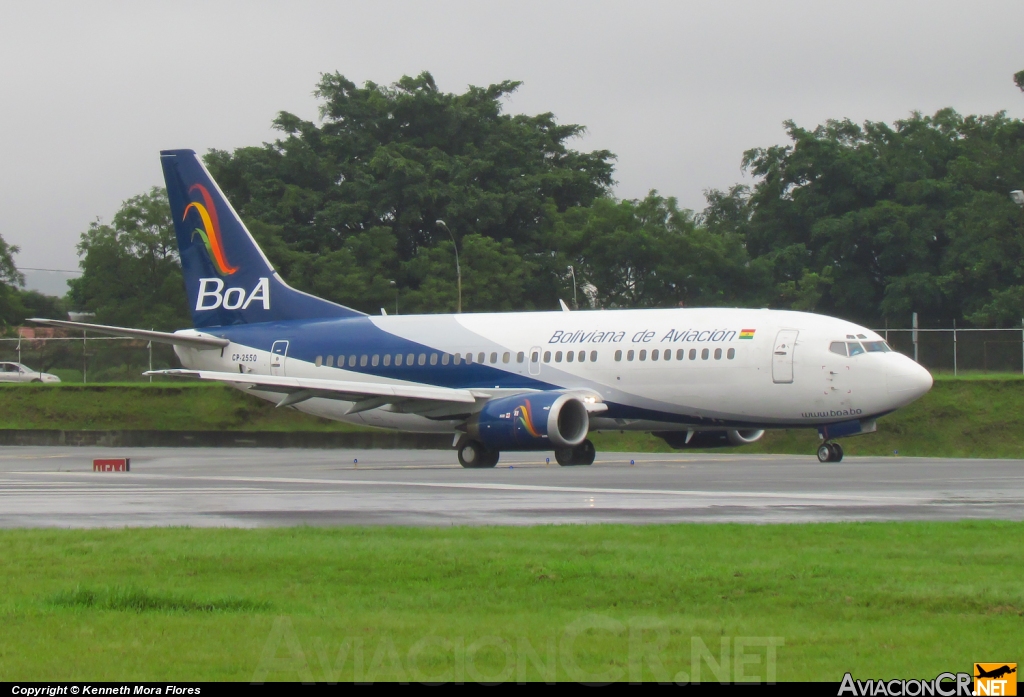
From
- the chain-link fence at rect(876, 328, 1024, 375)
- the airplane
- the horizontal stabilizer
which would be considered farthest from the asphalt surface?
the chain-link fence at rect(876, 328, 1024, 375)

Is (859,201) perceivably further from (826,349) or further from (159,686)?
(159,686)

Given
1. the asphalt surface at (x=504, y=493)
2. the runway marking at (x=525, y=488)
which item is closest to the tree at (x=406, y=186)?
the asphalt surface at (x=504, y=493)

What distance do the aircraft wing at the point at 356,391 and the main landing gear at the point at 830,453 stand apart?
704 centimetres

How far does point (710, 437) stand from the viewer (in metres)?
31.1

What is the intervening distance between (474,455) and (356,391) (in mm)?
2934

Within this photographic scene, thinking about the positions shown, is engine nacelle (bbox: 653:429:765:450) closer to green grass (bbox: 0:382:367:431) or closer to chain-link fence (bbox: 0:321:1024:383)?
chain-link fence (bbox: 0:321:1024:383)

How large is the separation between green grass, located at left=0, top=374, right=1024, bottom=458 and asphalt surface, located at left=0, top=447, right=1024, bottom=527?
6.76 m

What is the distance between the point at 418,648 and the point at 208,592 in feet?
7.91

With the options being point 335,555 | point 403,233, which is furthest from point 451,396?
point 403,233

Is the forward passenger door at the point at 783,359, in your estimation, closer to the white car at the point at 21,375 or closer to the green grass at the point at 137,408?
the green grass at the point at 137,408

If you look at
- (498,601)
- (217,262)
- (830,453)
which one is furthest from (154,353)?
(498,601)

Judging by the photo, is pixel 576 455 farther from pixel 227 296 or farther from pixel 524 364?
pixel 227 296

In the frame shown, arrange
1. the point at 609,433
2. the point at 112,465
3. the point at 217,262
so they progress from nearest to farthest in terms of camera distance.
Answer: the point at 112,465 → the point at 217,262 → the point at 609,433

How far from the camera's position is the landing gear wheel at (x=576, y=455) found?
96.5 feet
